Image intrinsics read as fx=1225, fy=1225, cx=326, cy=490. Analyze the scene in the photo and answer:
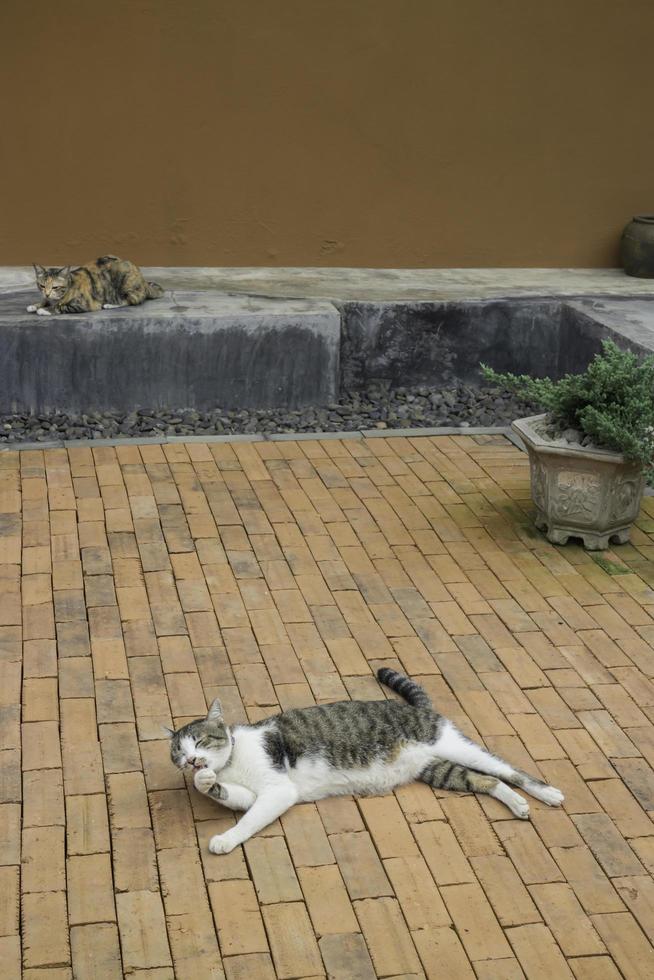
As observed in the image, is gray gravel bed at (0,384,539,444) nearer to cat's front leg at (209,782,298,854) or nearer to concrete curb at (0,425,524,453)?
concrete curb at (0,425,524,453)

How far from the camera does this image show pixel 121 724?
4.97 m

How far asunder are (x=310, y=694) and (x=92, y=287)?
4192 millimetres

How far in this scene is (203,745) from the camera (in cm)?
439

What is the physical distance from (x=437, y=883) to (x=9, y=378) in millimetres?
5145

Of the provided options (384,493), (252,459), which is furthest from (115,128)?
(384,493)

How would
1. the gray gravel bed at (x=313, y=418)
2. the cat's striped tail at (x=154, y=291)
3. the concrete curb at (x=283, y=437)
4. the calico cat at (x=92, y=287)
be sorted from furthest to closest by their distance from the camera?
the cat's striped tail at (x=154, y=291), the calico cat at (x=92, y=287), the gray gravel bed at (x=313, y=418), the concrete curb at (x=283, y=437)

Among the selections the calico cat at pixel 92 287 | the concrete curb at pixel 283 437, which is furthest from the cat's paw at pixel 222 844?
the calico cat at pixel 92 287

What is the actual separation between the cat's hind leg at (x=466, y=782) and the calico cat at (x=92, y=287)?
4.72 metres

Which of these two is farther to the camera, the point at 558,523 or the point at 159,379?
the point at 159,379

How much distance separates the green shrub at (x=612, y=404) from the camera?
20.4ft

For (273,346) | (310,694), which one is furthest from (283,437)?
(310,694)

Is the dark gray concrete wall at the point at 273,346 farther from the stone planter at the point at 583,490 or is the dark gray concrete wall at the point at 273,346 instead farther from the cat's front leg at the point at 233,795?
the cat's front leg at the point at 233,795

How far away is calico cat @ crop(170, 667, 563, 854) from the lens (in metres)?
4.40

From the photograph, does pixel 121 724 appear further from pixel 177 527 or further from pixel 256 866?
pixel 177 527
